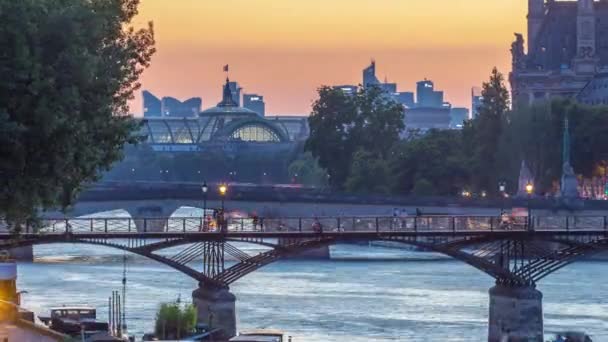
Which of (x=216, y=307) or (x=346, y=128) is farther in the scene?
(x=346, y=128)

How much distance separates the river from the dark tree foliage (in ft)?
164

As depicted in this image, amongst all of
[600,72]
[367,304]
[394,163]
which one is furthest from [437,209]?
[600,72]

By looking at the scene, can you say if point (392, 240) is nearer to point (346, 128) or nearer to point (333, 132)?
point (333, 132)

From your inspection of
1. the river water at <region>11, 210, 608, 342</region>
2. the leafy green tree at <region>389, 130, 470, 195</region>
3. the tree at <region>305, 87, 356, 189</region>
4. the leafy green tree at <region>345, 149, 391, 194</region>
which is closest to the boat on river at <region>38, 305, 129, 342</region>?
the river water at <region>11, 210, 608, 342</region>

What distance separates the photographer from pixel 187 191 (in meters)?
143

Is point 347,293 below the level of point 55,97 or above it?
below

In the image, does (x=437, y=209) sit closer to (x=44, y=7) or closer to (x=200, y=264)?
(x=200, y=264)

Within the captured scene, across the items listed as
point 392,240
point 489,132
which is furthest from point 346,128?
point 392,240

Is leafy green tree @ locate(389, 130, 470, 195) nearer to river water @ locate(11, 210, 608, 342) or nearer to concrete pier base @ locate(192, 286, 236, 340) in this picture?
river water @ locate(11, 210, 608, 342)

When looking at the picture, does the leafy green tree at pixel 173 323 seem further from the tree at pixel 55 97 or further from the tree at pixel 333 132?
the tree at pixel 333 132

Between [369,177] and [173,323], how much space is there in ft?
328

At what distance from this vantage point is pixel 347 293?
94.9m

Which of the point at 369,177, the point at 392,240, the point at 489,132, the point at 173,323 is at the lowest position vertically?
the point at 173,323

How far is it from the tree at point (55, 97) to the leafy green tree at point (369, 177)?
117 m
